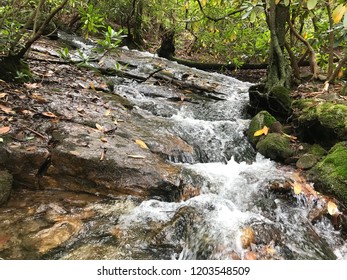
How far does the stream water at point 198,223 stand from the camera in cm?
262

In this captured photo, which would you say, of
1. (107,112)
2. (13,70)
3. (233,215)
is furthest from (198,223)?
(13,70)

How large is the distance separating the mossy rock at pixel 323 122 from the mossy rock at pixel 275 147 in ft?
1.20

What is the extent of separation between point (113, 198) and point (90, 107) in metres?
2.00

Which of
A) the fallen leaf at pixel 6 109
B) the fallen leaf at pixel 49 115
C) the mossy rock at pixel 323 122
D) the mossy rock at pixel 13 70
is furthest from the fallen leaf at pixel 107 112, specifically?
the mossy rock at pixel 323 122

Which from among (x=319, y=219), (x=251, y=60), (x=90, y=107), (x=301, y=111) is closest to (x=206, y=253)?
(x=319, y=219)

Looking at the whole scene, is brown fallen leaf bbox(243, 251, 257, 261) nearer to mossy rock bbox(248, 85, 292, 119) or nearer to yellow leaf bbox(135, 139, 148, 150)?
yellow leaf bbox(135, 139, 148, 150)

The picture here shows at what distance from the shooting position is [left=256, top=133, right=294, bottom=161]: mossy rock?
14.5 ft

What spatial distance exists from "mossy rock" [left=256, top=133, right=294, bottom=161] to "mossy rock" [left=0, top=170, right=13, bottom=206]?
11.5ft

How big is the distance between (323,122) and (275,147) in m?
0.79

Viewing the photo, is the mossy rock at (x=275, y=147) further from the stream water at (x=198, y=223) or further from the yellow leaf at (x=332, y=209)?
the yellow leaf at (x=332, y=209)

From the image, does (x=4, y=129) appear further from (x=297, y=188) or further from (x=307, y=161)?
(x=307, y=161)

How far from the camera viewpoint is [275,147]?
4504mm

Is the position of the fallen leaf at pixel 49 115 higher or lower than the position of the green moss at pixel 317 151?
lower

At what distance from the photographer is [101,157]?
11.3 ft
